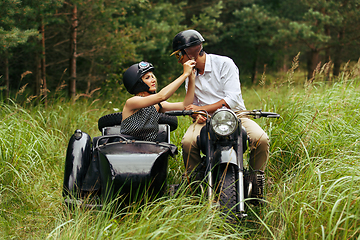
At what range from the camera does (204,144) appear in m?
2.72

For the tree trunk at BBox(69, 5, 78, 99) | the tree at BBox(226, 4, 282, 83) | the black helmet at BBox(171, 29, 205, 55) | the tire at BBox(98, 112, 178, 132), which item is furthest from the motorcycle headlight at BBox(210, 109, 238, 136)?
the tree at BBox(226, 4, 282, 83)

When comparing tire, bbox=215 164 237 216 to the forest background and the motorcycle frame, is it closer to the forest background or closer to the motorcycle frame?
the motorcycle frame

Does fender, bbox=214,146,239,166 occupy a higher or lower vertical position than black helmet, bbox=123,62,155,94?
lower

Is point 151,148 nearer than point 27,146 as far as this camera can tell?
Yes

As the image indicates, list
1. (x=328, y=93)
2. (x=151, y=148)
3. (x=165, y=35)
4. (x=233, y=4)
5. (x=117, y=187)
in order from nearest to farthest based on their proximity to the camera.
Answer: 1. (x=117, y=187)
2. (x=151, y=148)
3. (x=328, y=93)
4. (x=165, y=35)
5. (x=233, y=4)

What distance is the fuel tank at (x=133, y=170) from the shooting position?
2363mm

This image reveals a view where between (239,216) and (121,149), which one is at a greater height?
(121,149)

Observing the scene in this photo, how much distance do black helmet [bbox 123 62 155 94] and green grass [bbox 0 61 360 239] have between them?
1.01 m

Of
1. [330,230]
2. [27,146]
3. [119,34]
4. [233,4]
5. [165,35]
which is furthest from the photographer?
[233,4]

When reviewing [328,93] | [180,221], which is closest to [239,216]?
[180,221]

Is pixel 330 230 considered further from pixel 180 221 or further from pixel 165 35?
pixel 165 35

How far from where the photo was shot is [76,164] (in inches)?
114

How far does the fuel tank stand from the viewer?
2363mm

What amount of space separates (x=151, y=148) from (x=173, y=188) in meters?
0.50
